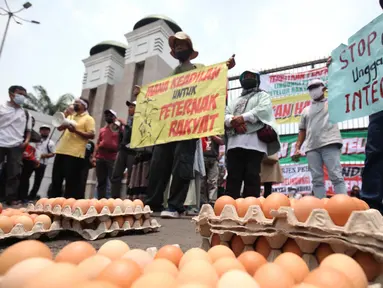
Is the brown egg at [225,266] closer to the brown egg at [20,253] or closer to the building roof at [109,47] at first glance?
the brown egg at [20,253]

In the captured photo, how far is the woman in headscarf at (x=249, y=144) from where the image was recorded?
299 cm

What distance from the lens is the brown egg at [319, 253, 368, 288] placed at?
87cm

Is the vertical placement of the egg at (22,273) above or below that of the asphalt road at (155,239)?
above

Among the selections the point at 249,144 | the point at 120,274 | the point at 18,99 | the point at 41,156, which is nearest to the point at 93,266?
the point at 120,274

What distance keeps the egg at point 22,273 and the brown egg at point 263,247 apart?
918mm

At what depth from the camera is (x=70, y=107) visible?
4914mm

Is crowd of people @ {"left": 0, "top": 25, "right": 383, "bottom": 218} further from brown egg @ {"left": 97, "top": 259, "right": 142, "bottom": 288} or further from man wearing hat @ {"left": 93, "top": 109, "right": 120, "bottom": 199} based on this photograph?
brown egg @ {"left": 97, "top": 259, "right": 142, "bottom": 288}

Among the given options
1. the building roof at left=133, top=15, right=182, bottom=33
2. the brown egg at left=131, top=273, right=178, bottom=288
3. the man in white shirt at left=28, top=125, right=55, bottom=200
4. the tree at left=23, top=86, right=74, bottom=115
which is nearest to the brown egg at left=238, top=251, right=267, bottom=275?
the brown egg at left=131, top=273, right=178, bottom=288

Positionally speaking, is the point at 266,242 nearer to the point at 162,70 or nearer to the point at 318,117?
the point at 318,117

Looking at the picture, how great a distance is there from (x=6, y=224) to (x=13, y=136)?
10.5ft

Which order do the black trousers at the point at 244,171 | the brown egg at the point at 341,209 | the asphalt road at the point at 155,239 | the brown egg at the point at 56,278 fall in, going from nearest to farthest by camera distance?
the brown egg at the point at 56,278
the brown egg at the point at 341,209
the asphalt road at the point at 155,239
the black trousers at the point at 244,171

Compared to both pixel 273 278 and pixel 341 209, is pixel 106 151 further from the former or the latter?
pixel 273 278

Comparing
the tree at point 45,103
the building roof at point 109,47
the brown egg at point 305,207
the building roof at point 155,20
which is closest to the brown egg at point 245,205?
the brown egg at point 305,207

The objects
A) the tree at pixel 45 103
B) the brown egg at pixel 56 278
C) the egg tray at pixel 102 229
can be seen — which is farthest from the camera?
the tree at pixel 45 103
